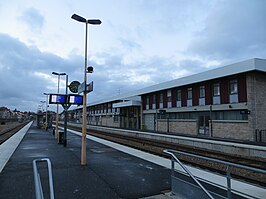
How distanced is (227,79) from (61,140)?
1855 centimetres

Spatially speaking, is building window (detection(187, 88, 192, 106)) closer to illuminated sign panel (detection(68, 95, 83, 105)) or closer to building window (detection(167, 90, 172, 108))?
building window (detection(167, 90, 172, 108))

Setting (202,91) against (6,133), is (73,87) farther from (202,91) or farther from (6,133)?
(6,133)

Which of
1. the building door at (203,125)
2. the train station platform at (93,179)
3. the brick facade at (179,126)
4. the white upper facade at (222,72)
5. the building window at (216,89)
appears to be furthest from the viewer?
the brick facade at (179,126)

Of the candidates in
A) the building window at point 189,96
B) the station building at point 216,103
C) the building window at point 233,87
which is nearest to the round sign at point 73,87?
the station building at point 216,103

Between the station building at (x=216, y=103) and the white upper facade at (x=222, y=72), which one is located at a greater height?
the white upper facade at (x=222, y=72)

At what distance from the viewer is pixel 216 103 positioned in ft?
84.3

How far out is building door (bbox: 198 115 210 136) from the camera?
26.9 m

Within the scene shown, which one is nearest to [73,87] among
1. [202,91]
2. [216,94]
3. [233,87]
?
[233,87]

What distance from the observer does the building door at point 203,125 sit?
88.1 feet

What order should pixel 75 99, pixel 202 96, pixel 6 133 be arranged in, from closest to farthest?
1. pixel 75 99
2. pixel 202 96
3. pixel 6 133

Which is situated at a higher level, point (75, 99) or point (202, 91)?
point (202, 91)

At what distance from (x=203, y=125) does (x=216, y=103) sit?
3.34 metres

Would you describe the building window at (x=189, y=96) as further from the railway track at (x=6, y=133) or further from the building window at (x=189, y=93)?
the railway track at (x=6, y=133)

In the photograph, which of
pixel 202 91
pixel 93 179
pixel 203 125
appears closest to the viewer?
pixel 93 179
